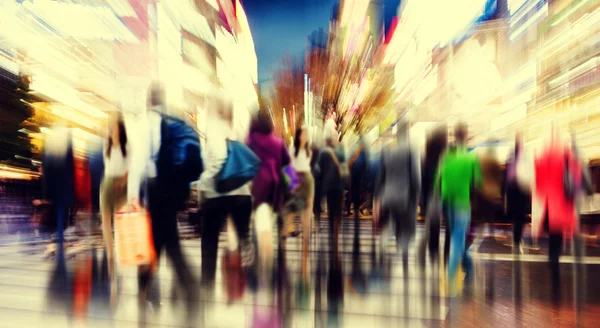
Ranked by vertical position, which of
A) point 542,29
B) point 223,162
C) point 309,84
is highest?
point 542,29

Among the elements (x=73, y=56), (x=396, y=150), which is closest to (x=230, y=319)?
(x=396, y=150)

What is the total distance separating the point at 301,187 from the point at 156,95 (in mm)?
2175

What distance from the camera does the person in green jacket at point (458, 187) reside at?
394 centimetres

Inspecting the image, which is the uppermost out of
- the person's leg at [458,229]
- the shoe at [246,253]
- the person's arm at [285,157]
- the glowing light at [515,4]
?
the glowing light at [515,4]

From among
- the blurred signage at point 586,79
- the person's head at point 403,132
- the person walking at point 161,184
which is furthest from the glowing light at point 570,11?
the person walking at point 161,184

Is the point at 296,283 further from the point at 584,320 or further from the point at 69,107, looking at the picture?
the point at 69,107

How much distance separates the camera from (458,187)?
155 inches

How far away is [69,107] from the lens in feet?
17.2

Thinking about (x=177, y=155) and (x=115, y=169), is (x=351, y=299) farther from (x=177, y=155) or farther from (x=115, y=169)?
(x=115, y=169)

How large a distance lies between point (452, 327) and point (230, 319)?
1.66 metres

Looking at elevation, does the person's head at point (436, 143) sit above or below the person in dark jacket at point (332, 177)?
above

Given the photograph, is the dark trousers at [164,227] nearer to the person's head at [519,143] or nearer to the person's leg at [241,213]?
the person's leg at [241,213]

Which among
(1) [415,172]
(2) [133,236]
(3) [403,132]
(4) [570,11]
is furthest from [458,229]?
(4) [570,11]

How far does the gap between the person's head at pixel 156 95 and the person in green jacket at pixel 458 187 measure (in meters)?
2.84
